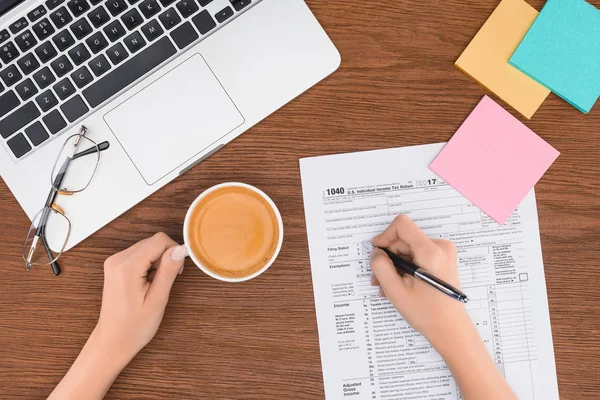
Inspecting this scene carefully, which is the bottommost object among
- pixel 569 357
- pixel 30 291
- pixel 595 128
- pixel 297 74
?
pixel 569 357

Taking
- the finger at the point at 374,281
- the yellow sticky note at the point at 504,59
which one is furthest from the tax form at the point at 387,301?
the yellow sticky note at the point at 504,59

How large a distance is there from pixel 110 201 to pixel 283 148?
25 centimetres

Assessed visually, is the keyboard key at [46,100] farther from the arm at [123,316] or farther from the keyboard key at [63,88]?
the arm at [123,316]

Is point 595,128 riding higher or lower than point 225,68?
lower

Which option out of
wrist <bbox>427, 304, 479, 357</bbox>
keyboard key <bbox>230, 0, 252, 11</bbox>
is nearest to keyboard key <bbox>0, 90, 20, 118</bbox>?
keyboard key <bbox>230, 0, 252, 11</bbox>

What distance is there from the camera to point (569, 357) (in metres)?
0.74

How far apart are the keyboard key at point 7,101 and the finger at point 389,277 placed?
1.76ft

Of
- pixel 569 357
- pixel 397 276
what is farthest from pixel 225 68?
pixel 569 357

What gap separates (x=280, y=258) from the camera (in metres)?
0.73

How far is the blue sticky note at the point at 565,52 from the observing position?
0.73 m

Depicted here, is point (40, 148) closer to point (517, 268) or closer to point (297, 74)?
point (297, 74)

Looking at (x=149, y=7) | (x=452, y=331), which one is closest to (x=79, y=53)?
(x=149, y=7)

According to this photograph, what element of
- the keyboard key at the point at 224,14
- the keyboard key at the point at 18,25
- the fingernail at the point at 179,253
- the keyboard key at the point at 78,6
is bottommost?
the fingernail at the point at 179,253

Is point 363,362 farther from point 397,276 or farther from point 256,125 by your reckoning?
point 256,125
